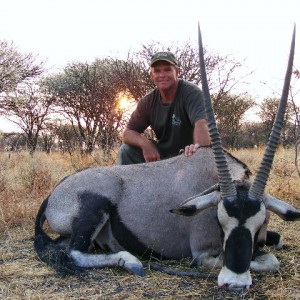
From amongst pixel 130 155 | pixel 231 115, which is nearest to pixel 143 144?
pixel 130 155

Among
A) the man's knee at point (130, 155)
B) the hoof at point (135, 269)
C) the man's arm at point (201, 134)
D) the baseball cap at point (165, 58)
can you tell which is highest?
the baseball cap at point (165, 58)

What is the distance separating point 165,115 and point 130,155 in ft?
2.04

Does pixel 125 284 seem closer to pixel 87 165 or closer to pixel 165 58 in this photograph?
pixel 165 58

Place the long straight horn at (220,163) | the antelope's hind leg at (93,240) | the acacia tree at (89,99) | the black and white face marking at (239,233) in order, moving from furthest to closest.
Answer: the acacia tree at (89,99)
the antelope's hind leg at (93,240)
the long straight horn at (220,163)
the black and white face marking at (239,233)

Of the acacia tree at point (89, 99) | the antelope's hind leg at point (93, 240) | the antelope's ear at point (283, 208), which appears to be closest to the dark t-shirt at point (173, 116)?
the antelope's hind leg at point (93, 240)

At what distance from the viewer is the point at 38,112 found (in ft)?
70.9

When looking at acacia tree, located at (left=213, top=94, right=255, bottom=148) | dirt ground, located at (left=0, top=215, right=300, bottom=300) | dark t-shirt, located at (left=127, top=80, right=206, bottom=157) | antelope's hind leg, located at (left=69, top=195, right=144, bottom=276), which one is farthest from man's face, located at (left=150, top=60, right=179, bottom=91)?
acacia tree, located at (left=213, top=94, right=255, bottom=148)

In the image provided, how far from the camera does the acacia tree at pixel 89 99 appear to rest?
12.3 metres

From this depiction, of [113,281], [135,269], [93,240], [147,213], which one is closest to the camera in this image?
[113,281]

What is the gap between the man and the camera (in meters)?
5.60

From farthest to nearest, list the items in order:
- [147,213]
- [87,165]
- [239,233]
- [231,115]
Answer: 1. [231,115]
2. [87,165]
3. [147,213]
4. [239,233]

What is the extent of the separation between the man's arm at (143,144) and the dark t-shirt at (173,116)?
19 cm

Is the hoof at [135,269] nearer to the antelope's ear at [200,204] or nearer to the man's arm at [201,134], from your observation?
the antelope's ear at [200,204]

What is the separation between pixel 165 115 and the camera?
580 cm
